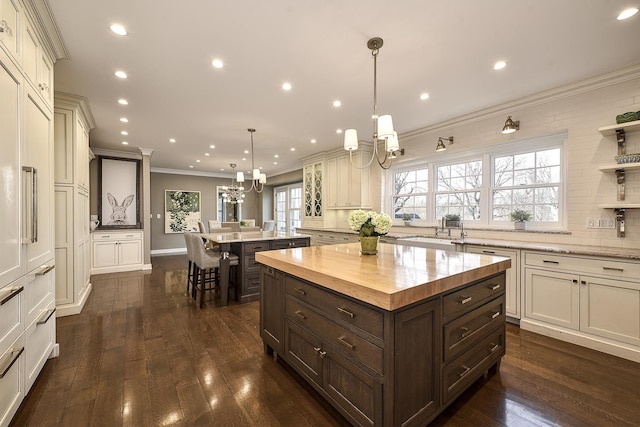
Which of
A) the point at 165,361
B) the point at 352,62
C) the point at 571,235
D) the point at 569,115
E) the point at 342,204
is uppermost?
the point at 352,62

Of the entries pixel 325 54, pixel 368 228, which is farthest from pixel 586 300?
pixel 325 54

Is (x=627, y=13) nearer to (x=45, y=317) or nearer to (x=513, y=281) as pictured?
(x=513, y=281)

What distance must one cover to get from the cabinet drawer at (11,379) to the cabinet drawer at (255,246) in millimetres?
2339

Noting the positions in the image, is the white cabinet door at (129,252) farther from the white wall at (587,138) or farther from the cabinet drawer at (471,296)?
the white wall at (587,138)

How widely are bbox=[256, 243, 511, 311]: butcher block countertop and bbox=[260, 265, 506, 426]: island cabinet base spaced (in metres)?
0.08

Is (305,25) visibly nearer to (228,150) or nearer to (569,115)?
(569,115)

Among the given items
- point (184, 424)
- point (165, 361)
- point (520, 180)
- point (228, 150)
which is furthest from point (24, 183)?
point (520, 180)

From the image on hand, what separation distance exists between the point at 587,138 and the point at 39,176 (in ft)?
16.8

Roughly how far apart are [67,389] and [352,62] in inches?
137

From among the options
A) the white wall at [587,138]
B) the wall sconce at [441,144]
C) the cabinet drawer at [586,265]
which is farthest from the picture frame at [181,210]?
the cabinet drawer at [586,265]

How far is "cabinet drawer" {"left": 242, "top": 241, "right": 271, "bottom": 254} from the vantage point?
392 centimetres

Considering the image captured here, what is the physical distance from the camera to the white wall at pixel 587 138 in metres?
2.69

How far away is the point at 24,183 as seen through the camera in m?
1.74

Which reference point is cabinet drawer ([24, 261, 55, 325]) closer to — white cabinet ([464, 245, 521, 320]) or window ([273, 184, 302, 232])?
white cabinet ([464, 245, 521, 320])
